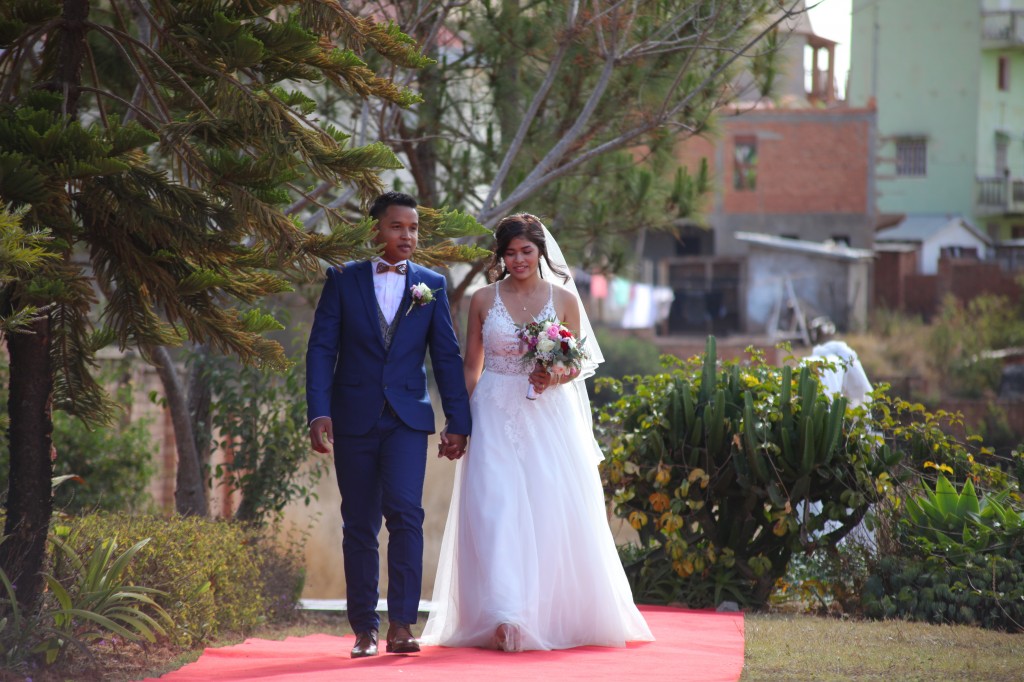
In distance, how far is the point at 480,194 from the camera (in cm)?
1152

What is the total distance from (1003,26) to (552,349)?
4740 centimetres

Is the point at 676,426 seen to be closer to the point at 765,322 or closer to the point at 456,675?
the point at 456,675

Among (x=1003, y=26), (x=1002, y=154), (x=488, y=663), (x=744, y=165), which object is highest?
(x=1003, y=26)

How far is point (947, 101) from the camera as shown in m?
50.1

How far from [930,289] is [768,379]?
33438mm

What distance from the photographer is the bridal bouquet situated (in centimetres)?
644

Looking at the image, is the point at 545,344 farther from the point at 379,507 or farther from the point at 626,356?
the point at 626,356

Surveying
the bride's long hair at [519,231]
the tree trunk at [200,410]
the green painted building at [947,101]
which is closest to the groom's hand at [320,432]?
the bride's long hair at [519,231]

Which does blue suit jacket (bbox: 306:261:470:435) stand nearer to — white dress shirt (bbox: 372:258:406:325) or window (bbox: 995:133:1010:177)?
white dress shirt (bbox: 372:258:406:325)

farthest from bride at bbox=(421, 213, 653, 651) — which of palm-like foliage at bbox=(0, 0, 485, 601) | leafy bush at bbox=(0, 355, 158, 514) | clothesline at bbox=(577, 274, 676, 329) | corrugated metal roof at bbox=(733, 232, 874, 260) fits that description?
clothesline at bbox=(577, 274, 676, 329)

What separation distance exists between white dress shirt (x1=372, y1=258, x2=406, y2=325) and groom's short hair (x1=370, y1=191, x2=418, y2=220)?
0.23 meters

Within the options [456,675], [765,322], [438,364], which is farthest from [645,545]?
[765,322]

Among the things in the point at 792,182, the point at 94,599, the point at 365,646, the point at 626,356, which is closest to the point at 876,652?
the point at 365,646

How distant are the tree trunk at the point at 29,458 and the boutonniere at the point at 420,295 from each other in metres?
1.65
